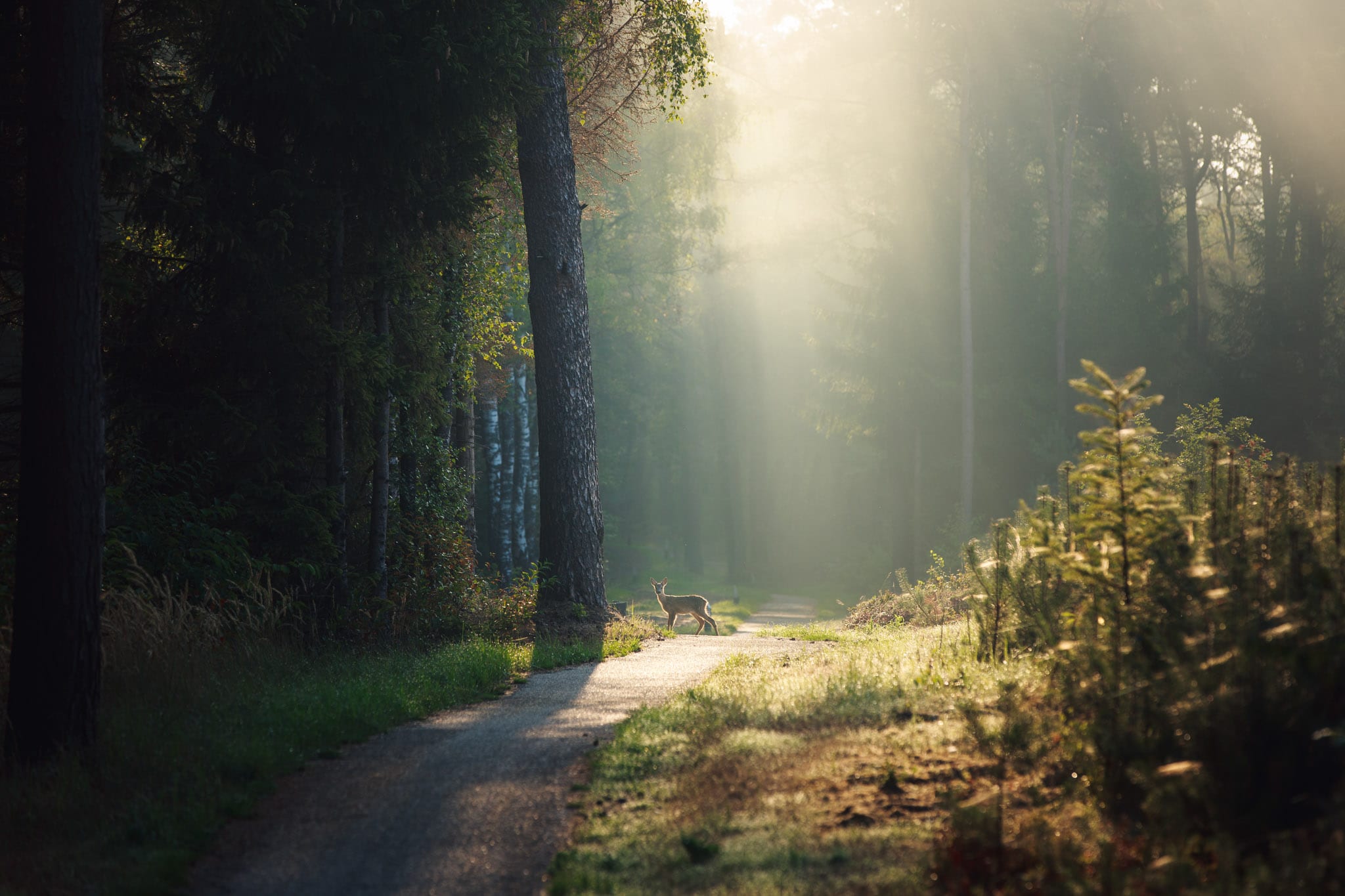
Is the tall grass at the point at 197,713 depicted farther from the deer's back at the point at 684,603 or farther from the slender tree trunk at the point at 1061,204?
the slender tree trunk at the point at 1061,204

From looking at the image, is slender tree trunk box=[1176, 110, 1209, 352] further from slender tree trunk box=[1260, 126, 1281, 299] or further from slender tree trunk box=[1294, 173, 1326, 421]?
slender tree trunk box=[1294, 173, 1326, 421]

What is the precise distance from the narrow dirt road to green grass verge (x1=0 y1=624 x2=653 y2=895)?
205 mm

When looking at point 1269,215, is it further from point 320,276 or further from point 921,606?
point 320,276

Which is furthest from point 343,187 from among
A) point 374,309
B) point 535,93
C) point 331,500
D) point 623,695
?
point 623,695

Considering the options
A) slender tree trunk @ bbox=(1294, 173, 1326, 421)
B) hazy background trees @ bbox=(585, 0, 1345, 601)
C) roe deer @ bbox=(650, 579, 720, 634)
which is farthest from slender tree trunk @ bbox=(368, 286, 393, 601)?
slender tree trunk @ bbox=(1294, 173, 1326, 421)

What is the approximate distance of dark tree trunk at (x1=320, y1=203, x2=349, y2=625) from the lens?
11781mm

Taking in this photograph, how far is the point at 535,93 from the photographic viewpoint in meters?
12.7

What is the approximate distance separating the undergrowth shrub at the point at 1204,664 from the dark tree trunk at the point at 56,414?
20.5 ft

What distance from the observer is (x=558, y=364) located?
48.7 ft

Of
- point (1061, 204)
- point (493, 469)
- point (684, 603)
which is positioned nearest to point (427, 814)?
point (684, 603)

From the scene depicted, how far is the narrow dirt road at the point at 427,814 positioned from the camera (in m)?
4.93

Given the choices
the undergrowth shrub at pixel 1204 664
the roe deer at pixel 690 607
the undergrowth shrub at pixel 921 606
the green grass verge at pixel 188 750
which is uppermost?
the undergrowth shrub at pixel 1204 664

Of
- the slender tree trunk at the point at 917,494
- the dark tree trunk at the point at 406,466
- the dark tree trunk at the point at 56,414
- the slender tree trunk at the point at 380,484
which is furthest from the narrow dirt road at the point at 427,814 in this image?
the slender tree trunk at the point at 917,494

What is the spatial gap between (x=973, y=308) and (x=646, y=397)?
19201 mm
